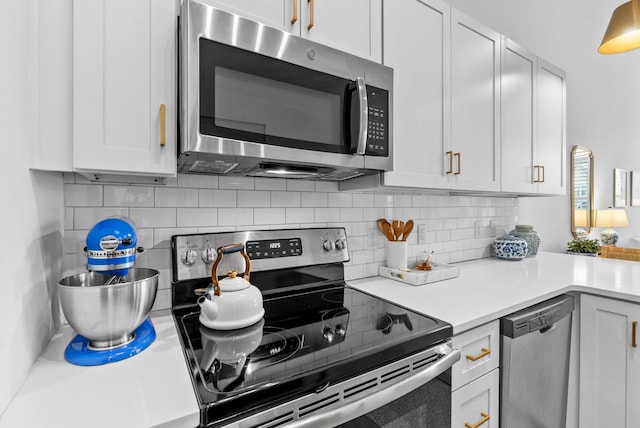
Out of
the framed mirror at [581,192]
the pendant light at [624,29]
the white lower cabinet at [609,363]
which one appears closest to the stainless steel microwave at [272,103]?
the white lower cabinet at [609,363]

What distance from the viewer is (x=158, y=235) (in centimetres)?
122

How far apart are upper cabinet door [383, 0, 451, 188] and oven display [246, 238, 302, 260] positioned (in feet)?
1.67

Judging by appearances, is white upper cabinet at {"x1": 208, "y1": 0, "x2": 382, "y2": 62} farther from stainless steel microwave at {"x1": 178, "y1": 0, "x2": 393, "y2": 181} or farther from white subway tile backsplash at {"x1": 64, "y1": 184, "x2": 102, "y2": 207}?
white subway tile backsplash at {"x1": 64, "y1": 184, "x2": 102, "y2": 207}

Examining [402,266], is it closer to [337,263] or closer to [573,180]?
[337,263]

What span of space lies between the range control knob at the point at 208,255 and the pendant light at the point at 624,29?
2588 mm

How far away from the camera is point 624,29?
1.88 meters

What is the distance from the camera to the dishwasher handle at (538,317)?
4.14 ft

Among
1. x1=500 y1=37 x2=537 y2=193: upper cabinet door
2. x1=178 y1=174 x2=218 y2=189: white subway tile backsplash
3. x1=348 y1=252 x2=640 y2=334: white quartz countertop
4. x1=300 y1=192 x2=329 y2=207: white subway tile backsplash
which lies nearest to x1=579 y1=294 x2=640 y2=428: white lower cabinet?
x1=348 y1=252 x2=640 y2=334: white quartz countertop

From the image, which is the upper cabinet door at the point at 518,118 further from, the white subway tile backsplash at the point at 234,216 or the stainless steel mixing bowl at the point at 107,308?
the stainless steel mixing bowl at the point at 107,308

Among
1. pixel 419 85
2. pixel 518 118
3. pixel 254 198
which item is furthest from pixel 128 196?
pixel 518 118

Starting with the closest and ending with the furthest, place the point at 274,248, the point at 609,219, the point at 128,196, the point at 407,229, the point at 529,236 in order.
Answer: the point at 128,196, the point at 274,248, the point at 407,229, the point at 529,236, the point at 609,219

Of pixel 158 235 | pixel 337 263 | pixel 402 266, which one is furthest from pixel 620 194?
pixel 158 235

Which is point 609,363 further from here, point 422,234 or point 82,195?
point 82,195

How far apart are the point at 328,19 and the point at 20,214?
3.74 ft
